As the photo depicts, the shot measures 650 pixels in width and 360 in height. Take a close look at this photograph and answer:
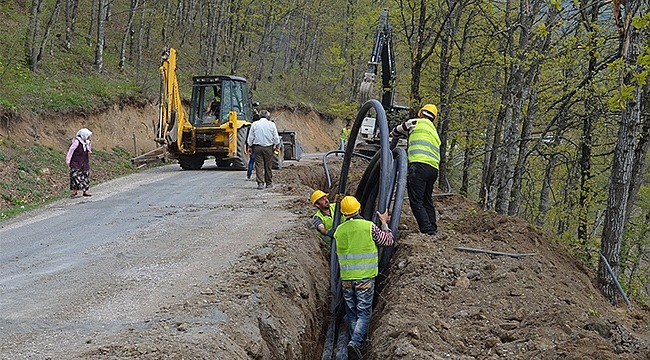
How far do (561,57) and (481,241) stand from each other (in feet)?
10.3

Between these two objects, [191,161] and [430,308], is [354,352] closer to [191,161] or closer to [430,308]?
[430,308]

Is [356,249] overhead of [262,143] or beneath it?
beneath

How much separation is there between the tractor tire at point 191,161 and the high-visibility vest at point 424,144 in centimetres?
1227

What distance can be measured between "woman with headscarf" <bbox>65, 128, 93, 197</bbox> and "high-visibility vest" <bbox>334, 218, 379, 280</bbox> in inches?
291

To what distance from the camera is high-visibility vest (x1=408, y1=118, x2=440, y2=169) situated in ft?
31.4

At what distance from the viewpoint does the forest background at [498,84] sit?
29.8ft

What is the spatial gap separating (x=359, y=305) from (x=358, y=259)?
606 mm

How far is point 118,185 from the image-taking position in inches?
631

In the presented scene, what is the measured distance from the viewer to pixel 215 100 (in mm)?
20516

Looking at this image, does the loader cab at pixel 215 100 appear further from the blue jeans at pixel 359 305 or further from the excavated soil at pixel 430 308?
the blue jeans at pixel 359 305

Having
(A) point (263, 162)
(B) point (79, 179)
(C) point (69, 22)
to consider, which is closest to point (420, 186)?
(A) point (263, 162)

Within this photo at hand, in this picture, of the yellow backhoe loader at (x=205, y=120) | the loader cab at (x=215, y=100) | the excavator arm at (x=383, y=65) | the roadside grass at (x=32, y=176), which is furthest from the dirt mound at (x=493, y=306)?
the loader cab at (x=215, y=100)

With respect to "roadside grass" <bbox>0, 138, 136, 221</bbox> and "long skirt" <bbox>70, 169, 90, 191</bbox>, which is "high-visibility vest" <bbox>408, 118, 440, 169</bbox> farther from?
"long skirt" <bbox>70, 169, 90, 191</bbox>

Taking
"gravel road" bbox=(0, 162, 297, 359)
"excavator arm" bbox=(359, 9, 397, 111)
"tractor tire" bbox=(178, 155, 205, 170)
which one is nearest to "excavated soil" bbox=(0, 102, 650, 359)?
"gravel road" bbox=(0, 162, 297, 359)
